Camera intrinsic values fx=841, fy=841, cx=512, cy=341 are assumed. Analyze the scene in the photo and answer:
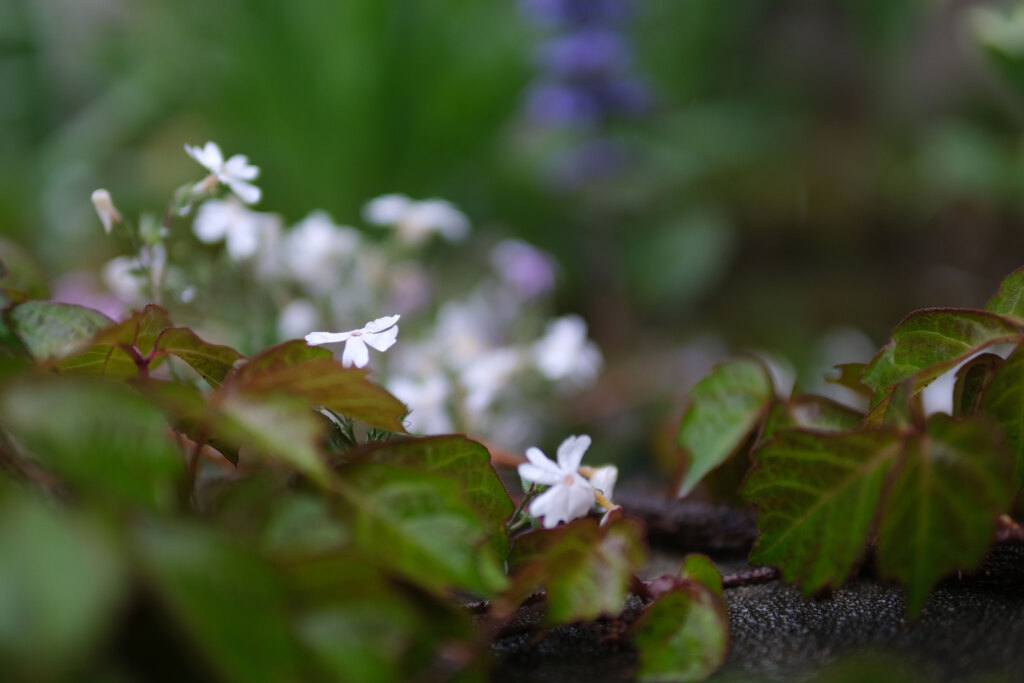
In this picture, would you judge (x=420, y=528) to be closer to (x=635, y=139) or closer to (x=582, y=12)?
(x=582, y=12)

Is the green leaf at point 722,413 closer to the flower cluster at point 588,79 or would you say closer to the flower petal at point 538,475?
the flower petal at point 538,475

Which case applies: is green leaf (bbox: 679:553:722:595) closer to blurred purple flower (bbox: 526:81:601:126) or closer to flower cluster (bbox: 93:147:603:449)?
flower cluster (bbox: 93:147:603:449)

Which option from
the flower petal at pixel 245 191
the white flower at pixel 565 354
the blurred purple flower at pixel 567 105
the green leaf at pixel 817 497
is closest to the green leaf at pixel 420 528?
the green leaf at pixel 817 497

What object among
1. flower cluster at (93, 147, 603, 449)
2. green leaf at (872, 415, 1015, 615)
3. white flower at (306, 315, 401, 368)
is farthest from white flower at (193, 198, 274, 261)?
green leaf at (872, 415, 1015, 615)

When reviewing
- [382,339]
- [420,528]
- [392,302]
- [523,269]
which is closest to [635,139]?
[523,269]

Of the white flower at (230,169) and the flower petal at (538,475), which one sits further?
the white flower at (230,169)

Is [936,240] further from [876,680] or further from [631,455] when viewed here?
[876,680]

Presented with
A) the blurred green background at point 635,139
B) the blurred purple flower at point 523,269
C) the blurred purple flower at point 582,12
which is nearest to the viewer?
the blurred purple flower at point 523,269
